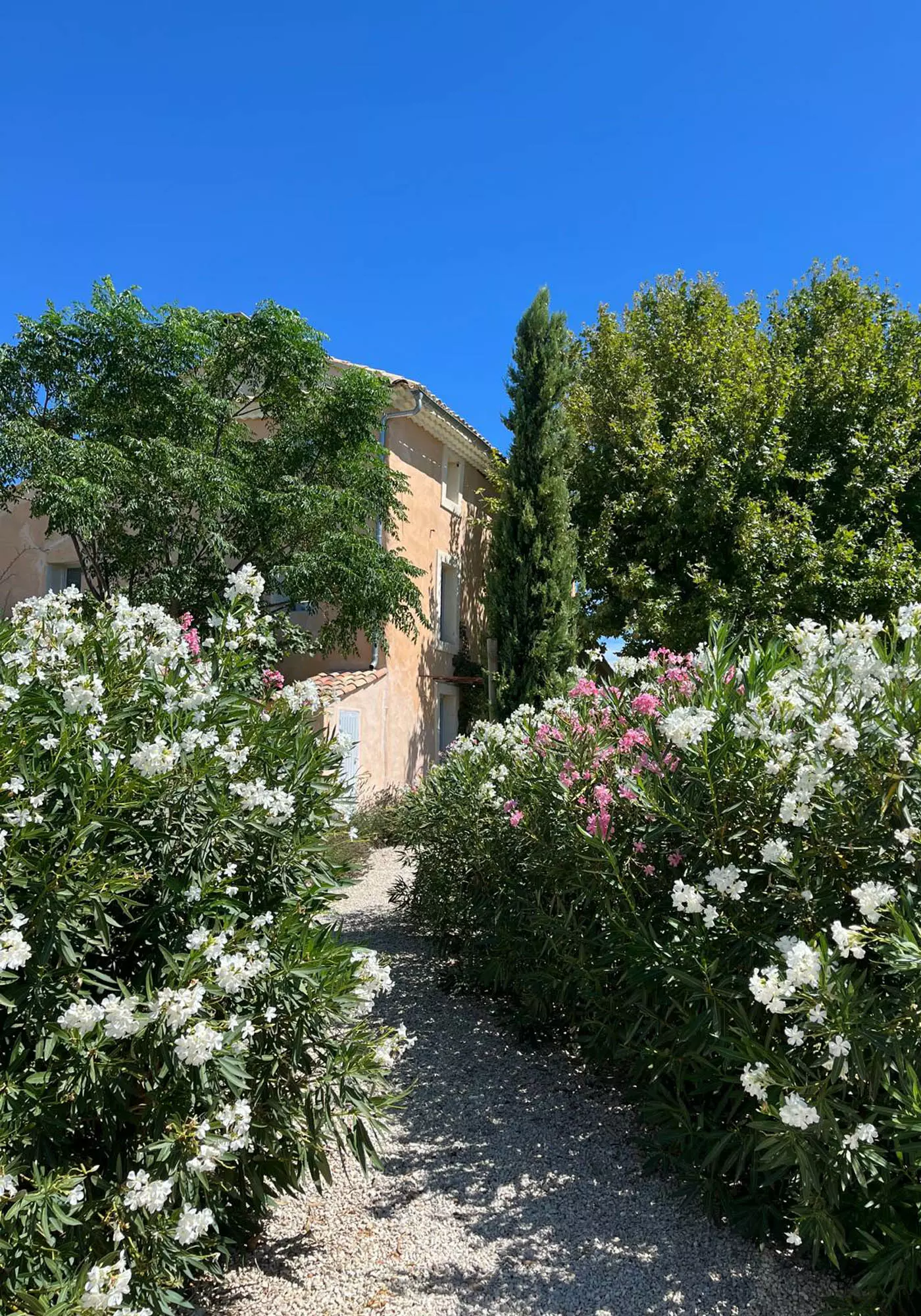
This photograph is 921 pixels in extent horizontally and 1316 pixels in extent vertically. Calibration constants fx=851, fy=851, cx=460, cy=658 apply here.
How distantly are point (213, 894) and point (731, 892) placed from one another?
1.65 metres

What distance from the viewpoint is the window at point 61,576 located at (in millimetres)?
16453

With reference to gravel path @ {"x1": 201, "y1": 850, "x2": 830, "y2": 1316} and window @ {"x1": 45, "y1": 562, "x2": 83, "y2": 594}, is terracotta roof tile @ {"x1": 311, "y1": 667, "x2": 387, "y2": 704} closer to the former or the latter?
window @ {"x1": 45, "y1": 562, "x2": 83, "y2": 594}

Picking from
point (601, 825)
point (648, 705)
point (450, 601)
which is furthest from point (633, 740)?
point (450, 601)

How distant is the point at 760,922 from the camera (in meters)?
2.88

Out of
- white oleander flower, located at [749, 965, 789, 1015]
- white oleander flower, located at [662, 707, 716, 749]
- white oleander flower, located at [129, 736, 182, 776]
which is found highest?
white oleander flower, located at [662, 707, 716, 749]

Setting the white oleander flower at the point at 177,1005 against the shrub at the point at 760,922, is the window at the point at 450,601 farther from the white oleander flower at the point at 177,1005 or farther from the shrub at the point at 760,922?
the white oleander flower at the point at 177,1005

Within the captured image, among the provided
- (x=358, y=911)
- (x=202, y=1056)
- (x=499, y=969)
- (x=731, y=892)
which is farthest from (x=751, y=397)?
(x=202, y=1056)

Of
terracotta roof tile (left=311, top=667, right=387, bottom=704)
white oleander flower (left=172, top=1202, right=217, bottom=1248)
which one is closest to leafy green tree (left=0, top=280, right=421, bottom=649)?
terracotta roof tile (left=311, top=667, right=387, bottom=704)

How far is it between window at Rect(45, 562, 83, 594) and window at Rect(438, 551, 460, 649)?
22.8ft

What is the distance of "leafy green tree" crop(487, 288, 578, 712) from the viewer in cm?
1498

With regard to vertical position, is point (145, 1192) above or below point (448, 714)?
below

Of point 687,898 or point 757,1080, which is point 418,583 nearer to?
point 687,898

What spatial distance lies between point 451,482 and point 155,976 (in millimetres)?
15612

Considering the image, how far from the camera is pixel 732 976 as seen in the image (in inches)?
110
